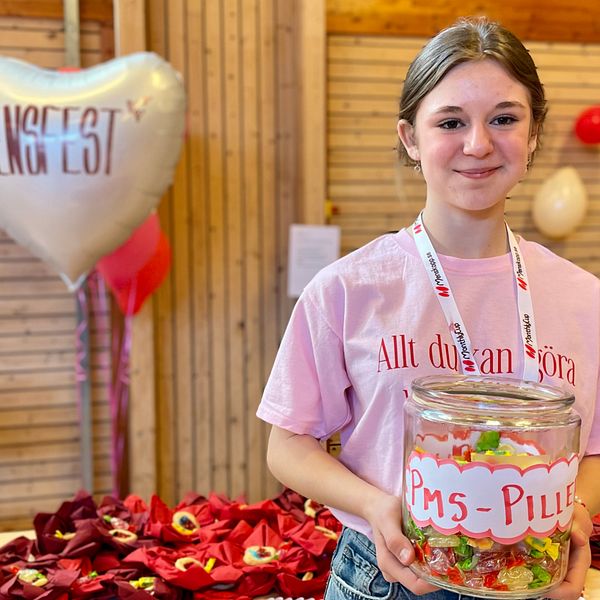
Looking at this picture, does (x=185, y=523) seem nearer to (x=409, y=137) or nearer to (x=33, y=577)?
(x=33, y=577)

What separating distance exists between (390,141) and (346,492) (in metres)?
3.13

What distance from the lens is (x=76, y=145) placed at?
283 centimetres

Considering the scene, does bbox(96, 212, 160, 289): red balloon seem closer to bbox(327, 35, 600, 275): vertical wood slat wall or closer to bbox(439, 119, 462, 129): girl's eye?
bbox(327, 35, 600, 275): vertical wood slat wall

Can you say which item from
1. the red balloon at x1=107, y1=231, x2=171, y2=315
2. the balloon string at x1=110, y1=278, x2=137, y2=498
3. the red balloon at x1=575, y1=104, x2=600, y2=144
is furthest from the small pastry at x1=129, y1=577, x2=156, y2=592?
the red balloon at x1=575, y1=104, x2=600, y2=144

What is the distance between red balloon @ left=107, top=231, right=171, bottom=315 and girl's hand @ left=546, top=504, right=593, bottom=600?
8.74 feet

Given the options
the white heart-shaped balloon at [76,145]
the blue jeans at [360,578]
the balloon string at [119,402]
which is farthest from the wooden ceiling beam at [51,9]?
the blue jeans at [360,578]

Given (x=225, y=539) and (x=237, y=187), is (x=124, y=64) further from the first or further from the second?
(x=225, y=539)

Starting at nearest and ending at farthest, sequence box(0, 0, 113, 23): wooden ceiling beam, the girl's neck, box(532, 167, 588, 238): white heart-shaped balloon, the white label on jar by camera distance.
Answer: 1. the white label on jar
2. the girl's neck
3. box(0, 0, 113, 23): wooden ceiling beam
4. box(532, 167, 588, 238): white heart-shaped balloon

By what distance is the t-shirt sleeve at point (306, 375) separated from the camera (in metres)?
1.06

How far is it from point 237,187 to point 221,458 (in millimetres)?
1341

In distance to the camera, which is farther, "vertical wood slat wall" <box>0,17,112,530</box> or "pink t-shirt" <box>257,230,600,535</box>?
"vertical wood slat wall" <box>0,17,112,530</box>

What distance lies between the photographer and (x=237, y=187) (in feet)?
12.4

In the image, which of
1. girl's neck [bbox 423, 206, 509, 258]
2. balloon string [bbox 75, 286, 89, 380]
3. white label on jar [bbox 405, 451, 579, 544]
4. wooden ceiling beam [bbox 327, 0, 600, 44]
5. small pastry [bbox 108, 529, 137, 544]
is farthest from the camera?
wooden ceiling beam [bbox 327, 0, 600, 44]

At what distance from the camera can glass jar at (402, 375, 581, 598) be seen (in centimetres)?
82
